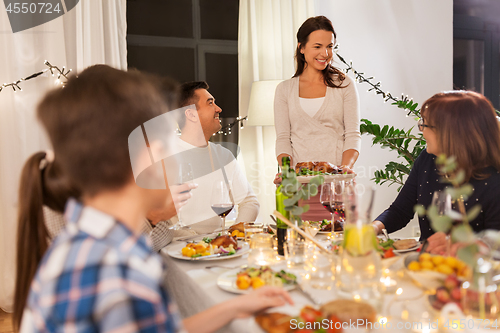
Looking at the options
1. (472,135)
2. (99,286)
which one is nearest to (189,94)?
(472,135)

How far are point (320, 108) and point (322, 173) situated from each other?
675 mm

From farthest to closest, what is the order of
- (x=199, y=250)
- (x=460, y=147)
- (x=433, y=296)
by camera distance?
(x=460, y=147) < (x=199, y=250) < (x=433, y=296)

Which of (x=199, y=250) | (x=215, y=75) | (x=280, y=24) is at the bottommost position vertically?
(x=199, y=250)

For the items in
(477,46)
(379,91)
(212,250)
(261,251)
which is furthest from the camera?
(477,46)

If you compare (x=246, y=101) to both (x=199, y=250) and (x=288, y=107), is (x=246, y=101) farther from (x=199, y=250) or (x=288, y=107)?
(x=199, y=250)

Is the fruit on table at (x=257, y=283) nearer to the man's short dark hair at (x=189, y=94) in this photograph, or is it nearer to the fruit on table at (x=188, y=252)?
the fruit on table at (x=188, y=252)

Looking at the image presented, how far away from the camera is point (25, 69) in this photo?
312cm

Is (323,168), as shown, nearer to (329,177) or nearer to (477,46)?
(329,177)

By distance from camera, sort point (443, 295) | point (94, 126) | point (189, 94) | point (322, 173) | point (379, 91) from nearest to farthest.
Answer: point (94, 126) → point (443, 295) → point (322, 173) → point (189, 94) → point (379, 91)

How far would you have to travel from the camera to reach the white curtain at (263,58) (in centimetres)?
381

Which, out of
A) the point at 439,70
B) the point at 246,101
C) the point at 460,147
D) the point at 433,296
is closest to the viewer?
the point at 433,296

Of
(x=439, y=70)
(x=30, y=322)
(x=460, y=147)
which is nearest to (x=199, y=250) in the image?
(x=30, y=322)

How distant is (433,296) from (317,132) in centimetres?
173

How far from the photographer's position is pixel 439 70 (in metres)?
4.28
